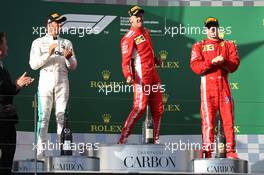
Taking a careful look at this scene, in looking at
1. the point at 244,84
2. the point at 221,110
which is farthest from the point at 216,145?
the point at 244,84

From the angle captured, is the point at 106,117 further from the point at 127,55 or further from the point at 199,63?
the point at 199,63

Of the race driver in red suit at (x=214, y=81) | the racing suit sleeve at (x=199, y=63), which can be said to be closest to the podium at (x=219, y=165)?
the race driver in red suit at (x=214, y=81)

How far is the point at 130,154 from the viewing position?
596cm

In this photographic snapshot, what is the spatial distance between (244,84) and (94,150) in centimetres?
208

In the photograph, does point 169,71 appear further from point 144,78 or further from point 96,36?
point 144,78

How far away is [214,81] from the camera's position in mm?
6543

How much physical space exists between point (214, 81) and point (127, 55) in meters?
0.65

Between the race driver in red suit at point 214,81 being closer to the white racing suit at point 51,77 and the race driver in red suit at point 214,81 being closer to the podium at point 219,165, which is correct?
the podium at point 219,165

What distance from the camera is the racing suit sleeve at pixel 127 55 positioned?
6508 mm

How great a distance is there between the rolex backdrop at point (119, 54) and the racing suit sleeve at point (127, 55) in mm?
1084

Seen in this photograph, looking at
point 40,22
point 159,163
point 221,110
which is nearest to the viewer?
point 159,163

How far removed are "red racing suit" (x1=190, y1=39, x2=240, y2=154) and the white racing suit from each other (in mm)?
933

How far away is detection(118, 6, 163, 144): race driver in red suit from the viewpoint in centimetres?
Answer: 652

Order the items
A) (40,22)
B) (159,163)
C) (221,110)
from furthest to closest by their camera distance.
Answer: (40,22) < (221,110) < (159,163)
